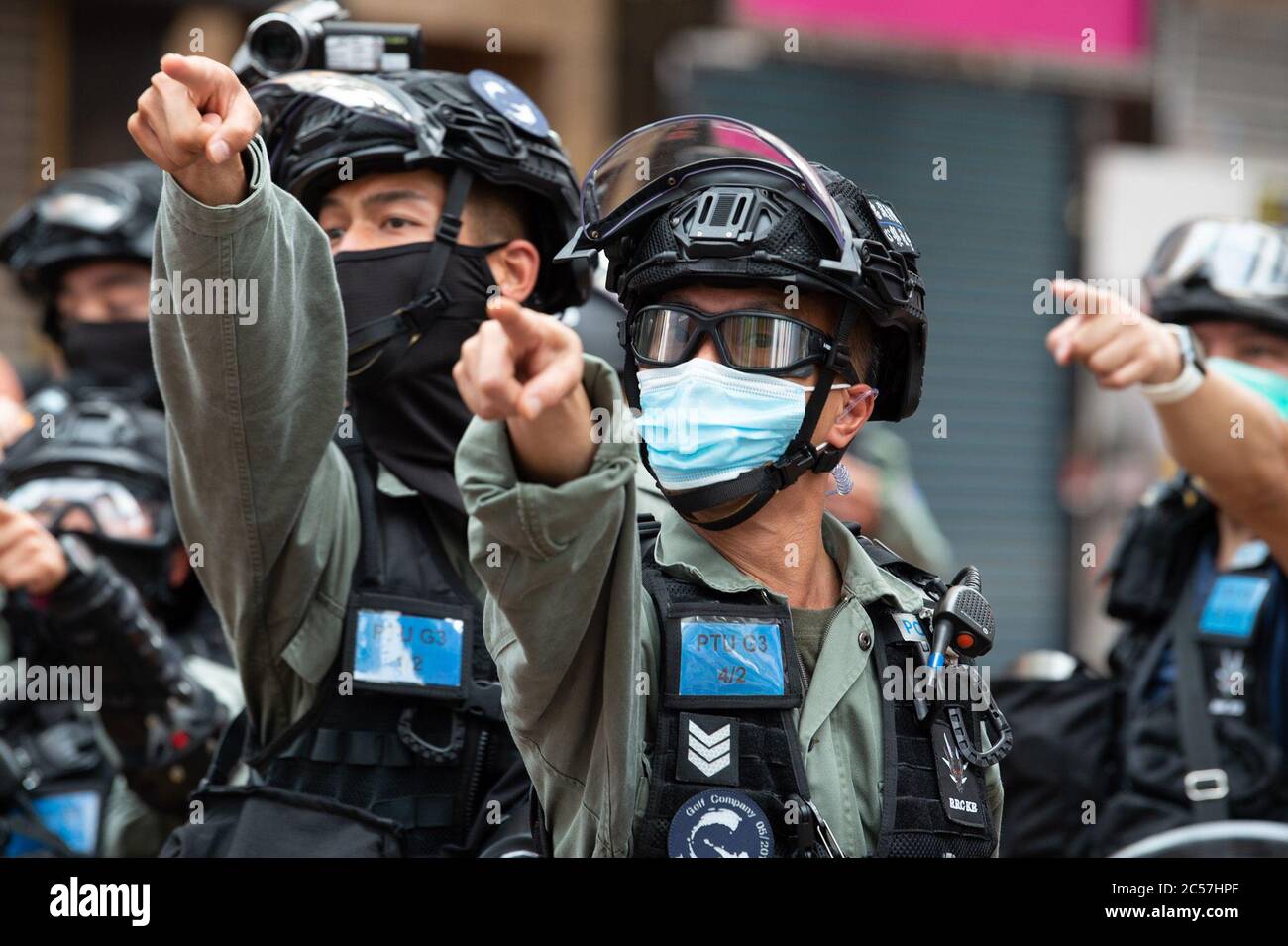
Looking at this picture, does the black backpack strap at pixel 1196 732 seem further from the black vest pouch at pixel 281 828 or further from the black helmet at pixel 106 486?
the black helmet at pixel 106 486

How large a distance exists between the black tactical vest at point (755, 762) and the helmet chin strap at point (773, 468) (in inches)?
5.1

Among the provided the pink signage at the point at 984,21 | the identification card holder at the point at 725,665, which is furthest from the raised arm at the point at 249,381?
the pink signage at the point at 984,21

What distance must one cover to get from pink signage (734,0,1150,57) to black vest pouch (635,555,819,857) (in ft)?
28.4

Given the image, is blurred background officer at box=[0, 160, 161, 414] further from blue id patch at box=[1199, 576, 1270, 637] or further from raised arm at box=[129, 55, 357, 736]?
blue id patch at box=[1199, 576, 1270, 637]

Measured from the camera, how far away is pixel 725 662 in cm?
264

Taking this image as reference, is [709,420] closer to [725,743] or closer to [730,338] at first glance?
[730,338]

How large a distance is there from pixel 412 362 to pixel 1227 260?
2.53 metres

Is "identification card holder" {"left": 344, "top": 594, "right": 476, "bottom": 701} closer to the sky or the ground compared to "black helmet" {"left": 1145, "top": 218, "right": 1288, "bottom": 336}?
closer to the ground

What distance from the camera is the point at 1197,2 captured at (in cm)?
1275

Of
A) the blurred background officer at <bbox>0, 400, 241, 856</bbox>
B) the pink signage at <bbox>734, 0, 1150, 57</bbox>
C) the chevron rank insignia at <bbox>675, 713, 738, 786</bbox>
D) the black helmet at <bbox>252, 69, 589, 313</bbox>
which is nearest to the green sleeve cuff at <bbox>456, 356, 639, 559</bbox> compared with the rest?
the chevron rank insignia at <bbox>675, 713, 738, 786</bbox>

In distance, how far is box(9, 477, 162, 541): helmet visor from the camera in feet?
14.3

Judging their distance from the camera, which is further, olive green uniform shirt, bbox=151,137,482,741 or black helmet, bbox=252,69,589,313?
black helmet, bbox=252,69,589,313

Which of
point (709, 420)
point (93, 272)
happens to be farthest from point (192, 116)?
point (93, 272)
